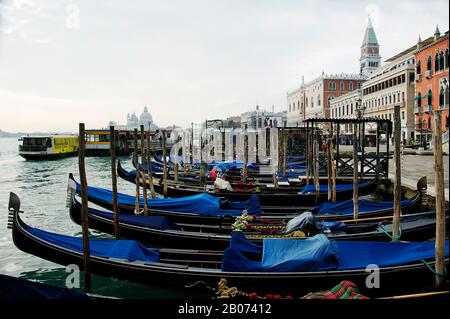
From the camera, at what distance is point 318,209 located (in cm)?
803

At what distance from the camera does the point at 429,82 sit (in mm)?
24453

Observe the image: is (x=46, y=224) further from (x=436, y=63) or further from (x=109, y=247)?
(x=436, y=63)

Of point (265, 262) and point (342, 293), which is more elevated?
point (265, 262)

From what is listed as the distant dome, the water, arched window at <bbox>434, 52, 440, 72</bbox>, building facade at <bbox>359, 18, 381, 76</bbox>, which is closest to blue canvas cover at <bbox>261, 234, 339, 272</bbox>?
the water

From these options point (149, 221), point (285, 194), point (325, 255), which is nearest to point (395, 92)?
point (285, 194)

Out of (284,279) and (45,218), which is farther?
(45,218)

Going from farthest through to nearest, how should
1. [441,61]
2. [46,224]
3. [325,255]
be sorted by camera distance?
[441,61], [46,224], [325,255]

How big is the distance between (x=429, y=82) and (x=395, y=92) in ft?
21.6

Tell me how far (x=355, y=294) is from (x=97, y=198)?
641 centimetres

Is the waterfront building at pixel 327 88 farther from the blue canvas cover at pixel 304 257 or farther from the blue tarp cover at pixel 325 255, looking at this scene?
the blue canvas cover at pixel 304 257

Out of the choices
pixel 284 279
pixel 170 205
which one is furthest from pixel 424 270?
pixel 170 205

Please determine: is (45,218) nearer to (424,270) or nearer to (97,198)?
(97,198)

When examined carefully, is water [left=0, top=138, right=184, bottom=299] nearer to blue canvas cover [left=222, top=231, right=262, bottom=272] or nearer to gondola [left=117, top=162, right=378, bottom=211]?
blue canvas cover [left=222, top=231, right=262, bottom=272]

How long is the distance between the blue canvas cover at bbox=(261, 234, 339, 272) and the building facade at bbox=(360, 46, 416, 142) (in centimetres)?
2261
